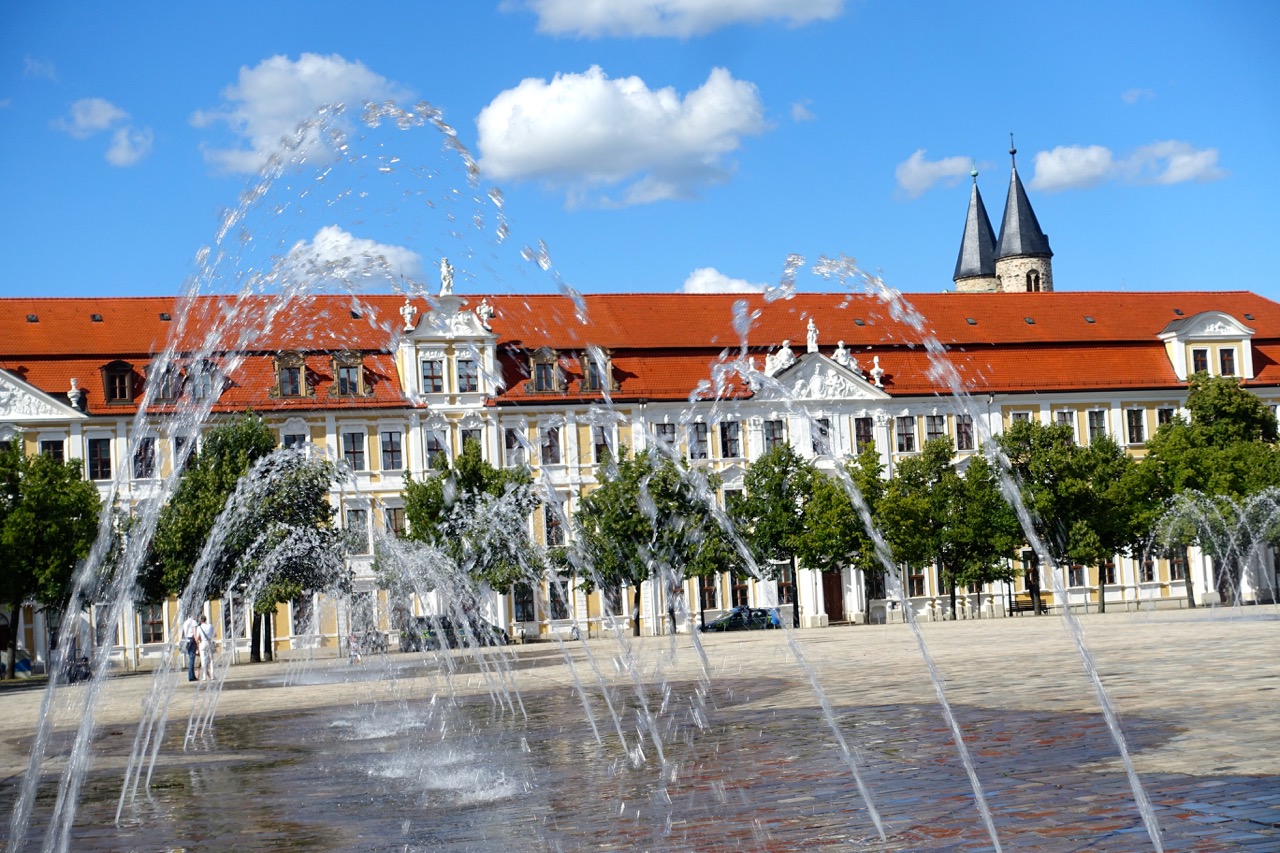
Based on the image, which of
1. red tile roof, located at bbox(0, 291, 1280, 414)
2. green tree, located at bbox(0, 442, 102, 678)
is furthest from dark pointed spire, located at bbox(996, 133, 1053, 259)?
green tree, located at bbox(0, 442, 102, 678)

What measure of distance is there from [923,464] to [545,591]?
1360 centimetres

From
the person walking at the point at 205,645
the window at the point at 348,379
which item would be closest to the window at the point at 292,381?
the window at the point at 348,379

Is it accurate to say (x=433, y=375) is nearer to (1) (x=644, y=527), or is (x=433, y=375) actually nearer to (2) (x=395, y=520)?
(2) (x=395, y=520)

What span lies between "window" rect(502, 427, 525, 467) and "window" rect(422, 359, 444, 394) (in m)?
2.83

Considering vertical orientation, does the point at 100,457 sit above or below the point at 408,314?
below

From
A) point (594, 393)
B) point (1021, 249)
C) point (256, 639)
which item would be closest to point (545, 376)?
point (594, 393)

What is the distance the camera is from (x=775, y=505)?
5097cm

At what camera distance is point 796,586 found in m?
53.2

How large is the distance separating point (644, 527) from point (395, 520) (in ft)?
30.1

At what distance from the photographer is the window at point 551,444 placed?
55281 millimetres

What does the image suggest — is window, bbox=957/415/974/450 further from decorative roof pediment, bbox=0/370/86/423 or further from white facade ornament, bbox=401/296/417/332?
decorative roof pediment, bbox=0/370/86/423

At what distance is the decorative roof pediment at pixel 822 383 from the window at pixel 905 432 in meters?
1.28

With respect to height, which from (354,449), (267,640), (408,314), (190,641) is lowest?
(267,640)

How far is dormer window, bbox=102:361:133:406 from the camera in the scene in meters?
52.0
